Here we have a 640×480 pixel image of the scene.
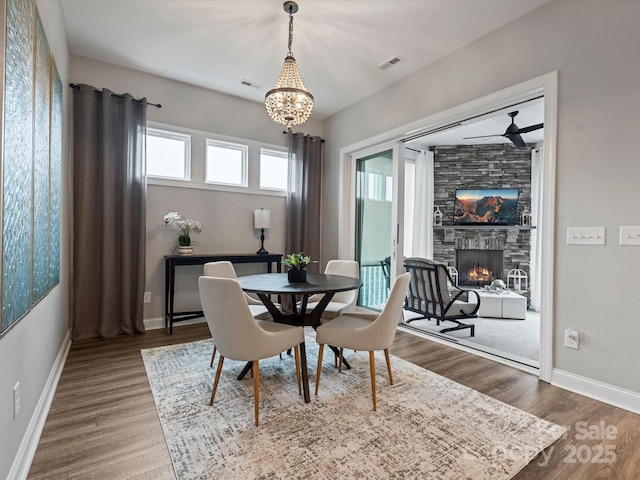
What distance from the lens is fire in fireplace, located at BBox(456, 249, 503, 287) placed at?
243 inches

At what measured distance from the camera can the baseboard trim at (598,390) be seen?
208 cm

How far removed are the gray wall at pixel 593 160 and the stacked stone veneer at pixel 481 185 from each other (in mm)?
3756

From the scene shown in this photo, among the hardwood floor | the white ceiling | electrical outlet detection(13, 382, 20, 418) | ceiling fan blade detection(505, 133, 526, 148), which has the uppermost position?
the white ceiling

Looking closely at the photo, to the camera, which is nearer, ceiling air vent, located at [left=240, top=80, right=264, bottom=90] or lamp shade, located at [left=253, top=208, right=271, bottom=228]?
ceiling air vent, located at [left=240, top=80, right=264, bottom=90]

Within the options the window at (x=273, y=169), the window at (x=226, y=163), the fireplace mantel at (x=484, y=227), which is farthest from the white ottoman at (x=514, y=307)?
the window at (x=226, y=163)

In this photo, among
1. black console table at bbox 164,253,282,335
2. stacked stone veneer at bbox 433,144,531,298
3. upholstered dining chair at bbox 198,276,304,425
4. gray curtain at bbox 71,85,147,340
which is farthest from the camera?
stacked stone veneer at bbox 433,144,531,298

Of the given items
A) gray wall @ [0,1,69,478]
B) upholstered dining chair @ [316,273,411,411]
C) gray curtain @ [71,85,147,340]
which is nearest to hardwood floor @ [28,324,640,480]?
gray wall @ [0,1,69,478]

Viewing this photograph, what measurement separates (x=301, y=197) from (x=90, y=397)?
11.0 ft

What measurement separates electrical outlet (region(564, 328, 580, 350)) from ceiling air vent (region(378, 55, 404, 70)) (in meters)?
2.93

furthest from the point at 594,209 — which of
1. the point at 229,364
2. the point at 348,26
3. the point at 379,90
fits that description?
the point at 229,364

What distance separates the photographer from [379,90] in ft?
13.5

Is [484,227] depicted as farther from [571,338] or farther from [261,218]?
[261,218]

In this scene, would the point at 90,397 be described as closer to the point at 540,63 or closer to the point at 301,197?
the point at 301,197

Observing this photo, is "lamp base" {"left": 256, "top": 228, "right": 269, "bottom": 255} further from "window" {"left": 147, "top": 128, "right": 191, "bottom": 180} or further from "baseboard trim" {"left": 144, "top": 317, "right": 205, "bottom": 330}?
"baseboard trim" {"left": 144, "top": 317, "right": 205, "bottom": 330}
